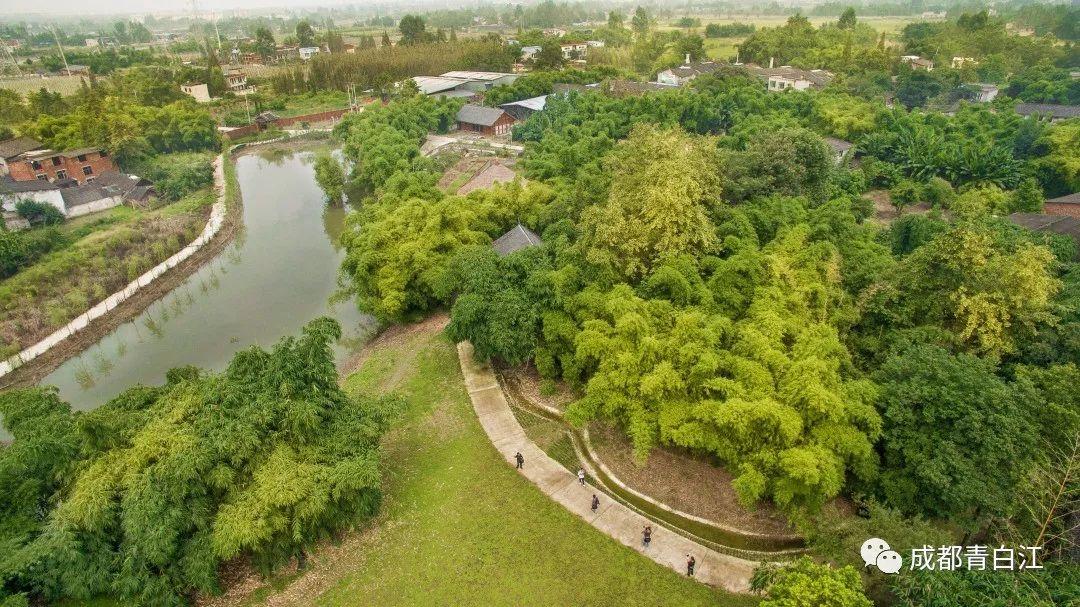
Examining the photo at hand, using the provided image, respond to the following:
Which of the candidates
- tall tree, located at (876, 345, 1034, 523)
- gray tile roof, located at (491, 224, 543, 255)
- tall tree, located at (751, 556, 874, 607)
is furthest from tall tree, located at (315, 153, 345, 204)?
tall tree, located at (751, 556, 874, 607)

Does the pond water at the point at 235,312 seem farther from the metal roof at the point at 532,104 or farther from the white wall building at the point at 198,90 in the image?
the white wall building at the point at 198,90

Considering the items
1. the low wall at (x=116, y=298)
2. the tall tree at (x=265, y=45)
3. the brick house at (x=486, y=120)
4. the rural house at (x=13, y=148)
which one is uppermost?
the tall tree at (x=265, y=45)

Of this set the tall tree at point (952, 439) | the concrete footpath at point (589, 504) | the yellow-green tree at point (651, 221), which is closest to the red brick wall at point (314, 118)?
the yellow-green tree at point (651, 221)

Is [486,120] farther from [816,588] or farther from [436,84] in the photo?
[816,588]

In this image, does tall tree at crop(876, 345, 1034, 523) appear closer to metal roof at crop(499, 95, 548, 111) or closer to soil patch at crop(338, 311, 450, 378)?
soil patch at crop(338, 311, 450, 378)

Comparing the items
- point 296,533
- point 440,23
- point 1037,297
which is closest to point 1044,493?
point 1037,297

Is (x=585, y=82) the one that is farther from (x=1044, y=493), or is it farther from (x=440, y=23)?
(x=440, y=23)
